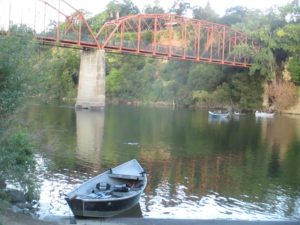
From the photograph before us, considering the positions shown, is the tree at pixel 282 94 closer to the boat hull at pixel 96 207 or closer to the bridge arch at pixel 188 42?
the bridge arch at pixel 188 42

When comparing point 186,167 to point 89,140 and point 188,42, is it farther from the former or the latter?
point 188,42

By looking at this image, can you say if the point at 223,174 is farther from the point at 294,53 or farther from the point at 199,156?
the point at 294,53

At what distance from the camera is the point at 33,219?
600 inches

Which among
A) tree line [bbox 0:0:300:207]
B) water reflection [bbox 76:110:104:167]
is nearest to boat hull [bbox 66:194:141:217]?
water reflection [bbox 76:110:104:167]

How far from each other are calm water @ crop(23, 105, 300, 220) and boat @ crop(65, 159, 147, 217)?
0.82m

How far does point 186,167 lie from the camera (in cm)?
2794

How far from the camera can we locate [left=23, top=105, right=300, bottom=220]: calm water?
19.2 m

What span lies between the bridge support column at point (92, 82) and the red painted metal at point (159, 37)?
1823 mm

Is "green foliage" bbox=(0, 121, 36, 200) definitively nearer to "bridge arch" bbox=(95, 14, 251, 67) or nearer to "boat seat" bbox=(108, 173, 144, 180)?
"boat seat" bbox=(108, 173, 144, 180)

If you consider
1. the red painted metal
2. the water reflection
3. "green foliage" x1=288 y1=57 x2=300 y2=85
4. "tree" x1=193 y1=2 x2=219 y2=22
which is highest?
"tree" x1=193 y1=2 x2=219 y2=22

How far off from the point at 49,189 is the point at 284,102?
2796 inches

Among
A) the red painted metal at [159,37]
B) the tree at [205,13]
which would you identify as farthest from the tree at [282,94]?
the tree at [205,13]

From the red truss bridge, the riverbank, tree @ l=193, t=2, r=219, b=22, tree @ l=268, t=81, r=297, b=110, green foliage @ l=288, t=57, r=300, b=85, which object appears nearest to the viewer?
the riverbank

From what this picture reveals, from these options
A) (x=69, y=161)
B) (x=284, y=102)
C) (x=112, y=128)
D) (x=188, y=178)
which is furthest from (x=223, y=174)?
(x=284, y=102)
